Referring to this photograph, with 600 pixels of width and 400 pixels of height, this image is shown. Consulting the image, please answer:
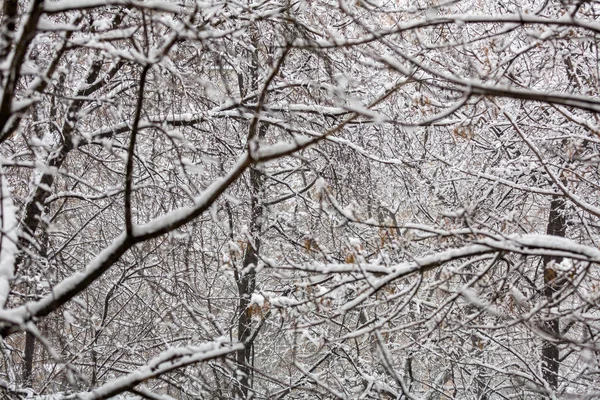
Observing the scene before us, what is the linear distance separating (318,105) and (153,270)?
3467mm

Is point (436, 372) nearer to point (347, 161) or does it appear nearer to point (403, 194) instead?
point (403, 194)

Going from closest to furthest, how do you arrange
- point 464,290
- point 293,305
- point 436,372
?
point 464,290 → point 293,305 → point 436,372

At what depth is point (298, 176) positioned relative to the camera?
948 cm

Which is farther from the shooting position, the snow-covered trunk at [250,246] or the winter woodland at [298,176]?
the snow-covered trunk at [250,246]

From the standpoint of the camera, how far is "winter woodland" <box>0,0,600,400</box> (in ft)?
8.34

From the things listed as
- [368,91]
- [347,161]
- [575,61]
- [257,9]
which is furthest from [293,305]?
[575,61]

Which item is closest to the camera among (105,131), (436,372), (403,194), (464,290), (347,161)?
(464,290)

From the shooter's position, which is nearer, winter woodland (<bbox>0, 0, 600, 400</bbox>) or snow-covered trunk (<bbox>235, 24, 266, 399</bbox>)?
winter woodland (<bbox>0, 0, 600, 400</bbox>)

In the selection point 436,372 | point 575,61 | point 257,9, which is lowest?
point 436,372

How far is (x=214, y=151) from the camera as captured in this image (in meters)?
5.45

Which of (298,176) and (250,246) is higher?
(298,176)

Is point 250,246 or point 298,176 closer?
point 250,246

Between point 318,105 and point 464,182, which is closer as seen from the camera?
point 318,105

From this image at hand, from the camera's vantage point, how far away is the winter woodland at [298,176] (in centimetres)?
254
